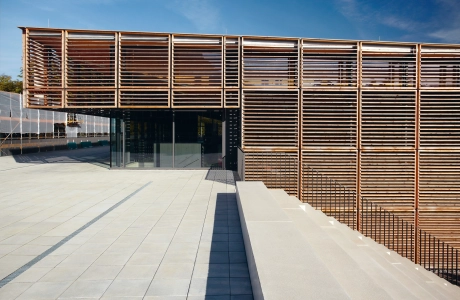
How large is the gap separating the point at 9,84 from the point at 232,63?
49.8m

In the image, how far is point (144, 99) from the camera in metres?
13.4

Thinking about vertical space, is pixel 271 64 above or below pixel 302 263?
above

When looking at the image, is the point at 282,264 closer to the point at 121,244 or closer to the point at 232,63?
the point at 121,244

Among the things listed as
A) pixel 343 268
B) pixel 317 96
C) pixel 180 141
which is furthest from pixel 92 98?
pixel 343 268

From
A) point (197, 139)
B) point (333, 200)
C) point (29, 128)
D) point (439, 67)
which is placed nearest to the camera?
point (333, 200)

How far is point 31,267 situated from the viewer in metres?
4.01

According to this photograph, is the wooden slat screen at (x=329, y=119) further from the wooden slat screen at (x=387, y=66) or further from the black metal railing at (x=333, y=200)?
the black metal railing at (x=333, y=200)

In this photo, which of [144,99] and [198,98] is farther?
[144,99]

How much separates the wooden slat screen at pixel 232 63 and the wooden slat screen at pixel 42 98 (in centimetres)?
709

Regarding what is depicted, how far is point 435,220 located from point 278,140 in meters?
6.90

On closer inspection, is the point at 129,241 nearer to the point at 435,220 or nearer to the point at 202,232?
the point at 202,232

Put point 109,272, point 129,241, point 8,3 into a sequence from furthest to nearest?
point 8,3, point 129,241, point 109,272

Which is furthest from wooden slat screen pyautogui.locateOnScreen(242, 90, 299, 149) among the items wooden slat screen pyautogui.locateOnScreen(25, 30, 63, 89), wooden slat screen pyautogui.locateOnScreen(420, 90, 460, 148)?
wooden slat screen pyautogui.locateOnScreen(25, 30, 63, 89)

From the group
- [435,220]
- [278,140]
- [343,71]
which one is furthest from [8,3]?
[435,220]
